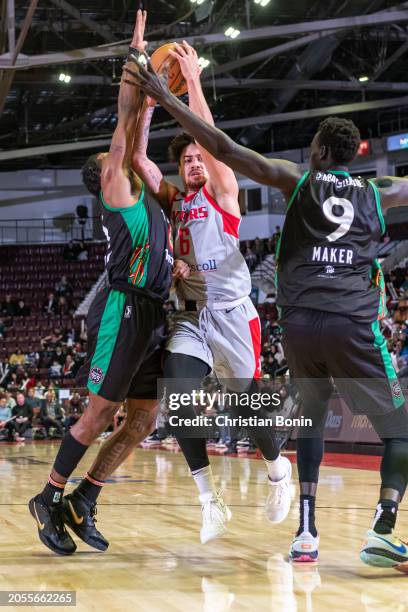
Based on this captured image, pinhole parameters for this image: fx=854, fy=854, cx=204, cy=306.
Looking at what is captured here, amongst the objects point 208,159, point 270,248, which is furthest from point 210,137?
point 270,248

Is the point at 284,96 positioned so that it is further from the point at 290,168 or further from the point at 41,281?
the point at 290,168

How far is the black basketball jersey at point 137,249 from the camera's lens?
4531 mm

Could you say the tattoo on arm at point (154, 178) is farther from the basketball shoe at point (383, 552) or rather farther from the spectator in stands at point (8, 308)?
the spectator in stands at point (8, 308)

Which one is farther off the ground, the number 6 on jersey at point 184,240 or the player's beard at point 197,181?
the player's beard at point 197,181

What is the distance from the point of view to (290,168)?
3928 millimetres

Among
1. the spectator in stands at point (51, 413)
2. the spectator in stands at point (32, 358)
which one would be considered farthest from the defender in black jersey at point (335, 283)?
the spectator in stands at point (32, 358)

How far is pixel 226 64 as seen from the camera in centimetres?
2155

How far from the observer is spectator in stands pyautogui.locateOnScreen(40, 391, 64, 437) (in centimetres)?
1763

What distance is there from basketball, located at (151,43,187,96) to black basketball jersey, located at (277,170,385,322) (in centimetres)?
124

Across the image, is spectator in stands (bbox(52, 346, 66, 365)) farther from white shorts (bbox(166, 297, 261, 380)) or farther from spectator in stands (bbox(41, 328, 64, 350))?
white shorts (bbox(166, 297, 261, 380))

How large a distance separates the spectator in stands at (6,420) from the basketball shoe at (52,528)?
541 inches

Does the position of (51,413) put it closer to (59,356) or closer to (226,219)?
(59,356)

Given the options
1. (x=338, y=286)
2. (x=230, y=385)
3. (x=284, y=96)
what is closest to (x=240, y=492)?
(x=230, y=385)

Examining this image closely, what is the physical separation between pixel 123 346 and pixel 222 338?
575mm
